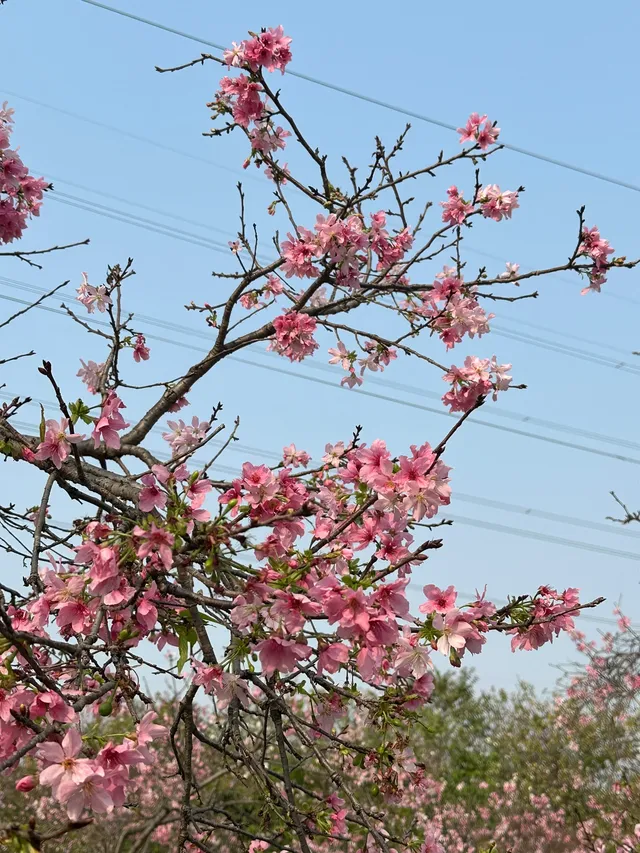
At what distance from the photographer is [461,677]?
1850 centimetres

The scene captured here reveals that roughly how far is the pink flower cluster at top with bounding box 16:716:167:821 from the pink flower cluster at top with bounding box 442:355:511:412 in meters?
2.43

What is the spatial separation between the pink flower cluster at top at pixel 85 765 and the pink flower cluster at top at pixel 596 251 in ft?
11.8

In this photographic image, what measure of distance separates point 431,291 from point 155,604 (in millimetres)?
2678

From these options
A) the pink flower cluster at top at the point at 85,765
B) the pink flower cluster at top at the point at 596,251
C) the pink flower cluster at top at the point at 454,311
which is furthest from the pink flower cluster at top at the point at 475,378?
the pink flower cluster at top at the point at 85,765

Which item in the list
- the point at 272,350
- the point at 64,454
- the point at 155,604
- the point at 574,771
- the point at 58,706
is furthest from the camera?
the point at 574,771

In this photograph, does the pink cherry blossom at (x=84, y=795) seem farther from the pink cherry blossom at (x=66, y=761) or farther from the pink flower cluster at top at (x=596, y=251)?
the pink flower cluster at top at (x=596, y=251)

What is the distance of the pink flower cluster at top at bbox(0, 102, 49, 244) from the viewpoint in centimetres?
427

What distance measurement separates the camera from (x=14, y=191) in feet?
14.2

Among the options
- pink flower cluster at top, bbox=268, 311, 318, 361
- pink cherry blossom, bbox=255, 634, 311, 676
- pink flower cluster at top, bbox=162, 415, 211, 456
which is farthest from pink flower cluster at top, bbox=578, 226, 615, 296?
pink cherry blossom, bbox=255, 634, 311, 676

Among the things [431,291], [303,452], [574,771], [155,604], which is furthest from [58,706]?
[574,771]

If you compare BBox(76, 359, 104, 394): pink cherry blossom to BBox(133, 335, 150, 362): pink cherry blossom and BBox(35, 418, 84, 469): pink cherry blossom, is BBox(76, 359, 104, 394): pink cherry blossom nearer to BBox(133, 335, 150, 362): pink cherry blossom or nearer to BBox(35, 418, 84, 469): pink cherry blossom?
BBox(133, 335, 150, 362): pink cherry blossom

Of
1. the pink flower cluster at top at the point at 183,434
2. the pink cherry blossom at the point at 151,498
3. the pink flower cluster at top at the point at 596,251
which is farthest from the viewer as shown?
the pink flower cluster at top at the point at 596,251

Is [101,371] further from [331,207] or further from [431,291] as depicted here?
[431,291]

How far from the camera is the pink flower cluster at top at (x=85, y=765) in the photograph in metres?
1.58
